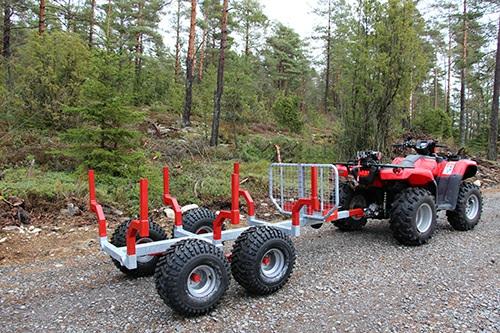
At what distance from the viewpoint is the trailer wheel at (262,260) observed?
3.39 metres

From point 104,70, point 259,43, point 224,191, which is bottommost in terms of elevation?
point 224,191

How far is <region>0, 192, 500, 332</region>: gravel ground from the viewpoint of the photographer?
2979mm

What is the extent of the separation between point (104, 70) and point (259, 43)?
84.5 feet

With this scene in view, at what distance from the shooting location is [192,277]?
10.4 ft

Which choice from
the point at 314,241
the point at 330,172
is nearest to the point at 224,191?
the point at 314,241

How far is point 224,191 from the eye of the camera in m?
7.77

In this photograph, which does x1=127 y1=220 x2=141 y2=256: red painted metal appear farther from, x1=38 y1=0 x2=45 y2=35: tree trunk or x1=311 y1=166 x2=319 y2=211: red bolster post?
x1=38 y1=0 x2=45 y2=35: tree trunk

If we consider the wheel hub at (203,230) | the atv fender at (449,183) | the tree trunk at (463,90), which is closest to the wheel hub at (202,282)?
the wheel hub at (203,230)

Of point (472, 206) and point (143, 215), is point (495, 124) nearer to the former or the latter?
point (472, 206)

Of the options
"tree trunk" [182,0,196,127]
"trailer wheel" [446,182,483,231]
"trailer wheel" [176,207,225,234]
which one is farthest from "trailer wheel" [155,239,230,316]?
"tree trunk" [182,0,196,127]

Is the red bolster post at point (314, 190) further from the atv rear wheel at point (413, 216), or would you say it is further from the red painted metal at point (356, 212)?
the atv rear wheel at point (413, 216)

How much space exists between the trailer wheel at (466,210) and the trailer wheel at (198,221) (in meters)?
3.89

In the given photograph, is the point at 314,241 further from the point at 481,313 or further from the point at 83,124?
the point at 83,124

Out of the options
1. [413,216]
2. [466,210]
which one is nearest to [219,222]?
[413,216]
